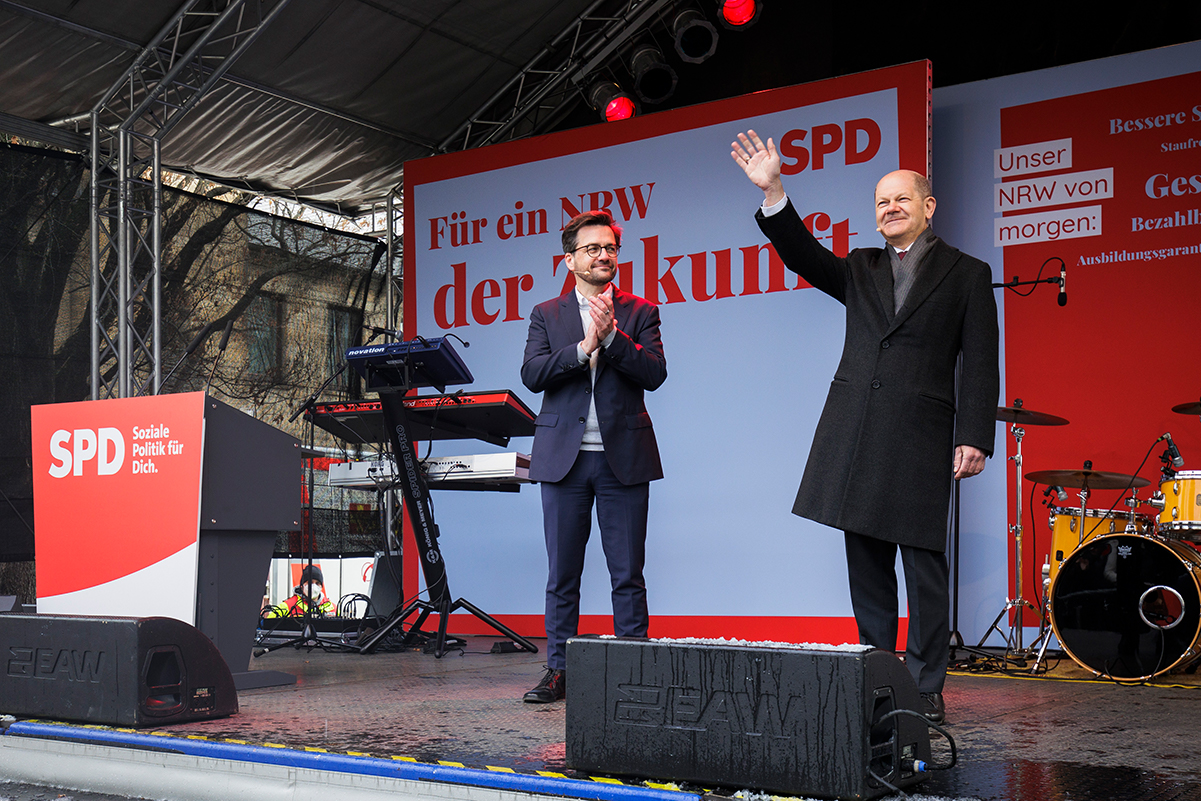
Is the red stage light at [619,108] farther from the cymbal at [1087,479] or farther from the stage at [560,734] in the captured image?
the stage at [560,734]

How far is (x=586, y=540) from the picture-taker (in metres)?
2.84

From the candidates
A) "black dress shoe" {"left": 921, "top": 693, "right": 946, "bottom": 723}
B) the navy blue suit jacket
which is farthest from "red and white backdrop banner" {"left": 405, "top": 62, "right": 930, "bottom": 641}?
"black dress shoe" {"left": 921, "top": 693, "right": 946, "bottom": 723}

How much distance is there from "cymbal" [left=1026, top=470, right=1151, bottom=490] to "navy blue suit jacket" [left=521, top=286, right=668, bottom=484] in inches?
82.2

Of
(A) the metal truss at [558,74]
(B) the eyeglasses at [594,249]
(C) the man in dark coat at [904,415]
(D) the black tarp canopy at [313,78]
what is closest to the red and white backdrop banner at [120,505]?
(B) the eyeglasses at [594,249]

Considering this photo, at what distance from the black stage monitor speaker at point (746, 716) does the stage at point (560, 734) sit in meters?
0.05

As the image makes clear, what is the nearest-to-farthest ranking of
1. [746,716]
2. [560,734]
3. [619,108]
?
[746,716] → [560,734] → [619,108]

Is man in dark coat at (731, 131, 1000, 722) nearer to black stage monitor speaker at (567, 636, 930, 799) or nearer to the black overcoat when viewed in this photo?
the black overcoat

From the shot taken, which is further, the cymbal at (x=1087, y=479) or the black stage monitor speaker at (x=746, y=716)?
the cymbal at (x=1087, y=479)

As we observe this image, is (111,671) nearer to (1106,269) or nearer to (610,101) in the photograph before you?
(1106,269)

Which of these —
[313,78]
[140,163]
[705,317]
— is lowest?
[705,317]

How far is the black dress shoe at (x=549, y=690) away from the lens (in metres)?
2.70

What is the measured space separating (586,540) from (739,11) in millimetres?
4571

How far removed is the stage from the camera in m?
1.70

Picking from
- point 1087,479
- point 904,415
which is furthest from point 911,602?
point 1087,479
